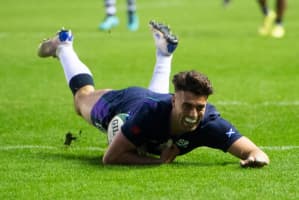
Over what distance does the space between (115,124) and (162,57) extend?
1974mm

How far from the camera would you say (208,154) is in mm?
8750

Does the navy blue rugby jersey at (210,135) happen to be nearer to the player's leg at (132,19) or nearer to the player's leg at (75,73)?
the player's leg at (75,73)

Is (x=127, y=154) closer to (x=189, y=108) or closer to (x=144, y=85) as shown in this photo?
(x=189, y=108)

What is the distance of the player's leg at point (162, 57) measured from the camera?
32.5ft

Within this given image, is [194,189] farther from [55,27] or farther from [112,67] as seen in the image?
[55,27]

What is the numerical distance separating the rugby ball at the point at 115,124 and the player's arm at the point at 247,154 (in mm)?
926

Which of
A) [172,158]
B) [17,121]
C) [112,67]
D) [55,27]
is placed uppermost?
[172,158]

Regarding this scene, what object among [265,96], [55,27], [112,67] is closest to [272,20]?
[55,27]

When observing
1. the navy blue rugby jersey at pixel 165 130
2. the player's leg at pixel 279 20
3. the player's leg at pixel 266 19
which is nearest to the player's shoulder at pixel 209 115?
the navy blue rugby jersey at pixel 165 130

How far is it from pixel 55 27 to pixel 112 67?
22.4 ft

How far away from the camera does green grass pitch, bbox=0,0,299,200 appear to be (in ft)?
24.0

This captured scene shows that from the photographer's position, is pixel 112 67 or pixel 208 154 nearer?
pixel 208 154

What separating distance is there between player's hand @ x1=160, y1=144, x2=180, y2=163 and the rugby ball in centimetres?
42

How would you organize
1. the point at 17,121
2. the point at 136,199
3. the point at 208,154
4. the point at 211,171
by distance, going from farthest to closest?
the point at 17,121 → the point at 208,154 → the point at 211,171 → the point at 136,199
